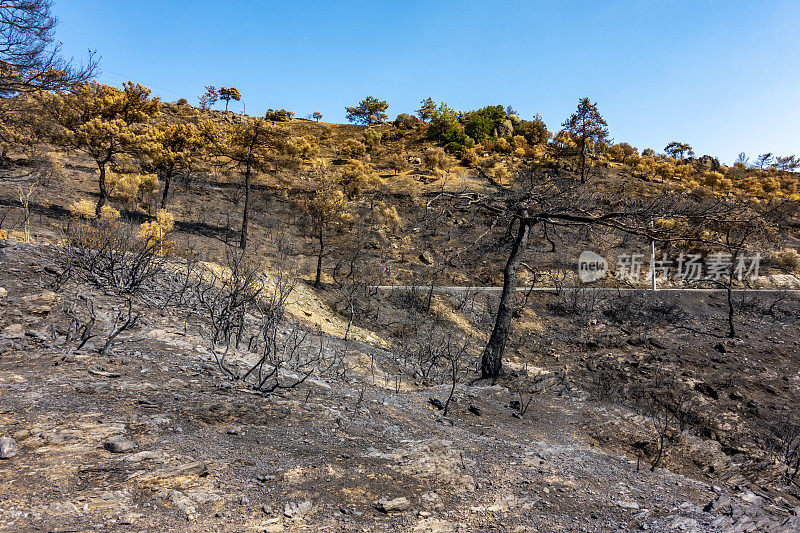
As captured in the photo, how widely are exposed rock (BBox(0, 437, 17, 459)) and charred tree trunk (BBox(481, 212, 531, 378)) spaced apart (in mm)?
5706

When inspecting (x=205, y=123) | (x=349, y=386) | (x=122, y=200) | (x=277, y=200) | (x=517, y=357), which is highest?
(x=205, y=123)

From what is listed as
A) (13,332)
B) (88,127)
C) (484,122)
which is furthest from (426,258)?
(484,122)

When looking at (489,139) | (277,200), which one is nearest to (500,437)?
(277,200)

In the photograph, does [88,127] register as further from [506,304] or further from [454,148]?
[454,148]

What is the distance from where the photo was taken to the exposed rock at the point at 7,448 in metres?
2.21

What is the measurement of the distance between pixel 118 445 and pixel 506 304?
5.42m

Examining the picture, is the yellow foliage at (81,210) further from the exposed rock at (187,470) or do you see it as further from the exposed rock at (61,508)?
the exposed rock at (61,508)

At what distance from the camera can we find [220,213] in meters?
25.2

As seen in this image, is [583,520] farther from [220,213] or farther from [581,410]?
[220,213]

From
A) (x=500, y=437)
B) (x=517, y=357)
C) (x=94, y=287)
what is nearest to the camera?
(x=500, y=437)

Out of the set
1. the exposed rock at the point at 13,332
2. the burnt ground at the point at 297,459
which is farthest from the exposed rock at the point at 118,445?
the exposed rock at the point at 13,332

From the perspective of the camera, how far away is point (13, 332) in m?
4.25

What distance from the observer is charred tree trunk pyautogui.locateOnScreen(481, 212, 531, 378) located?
6.39 m

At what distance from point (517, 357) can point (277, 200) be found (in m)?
25.0
